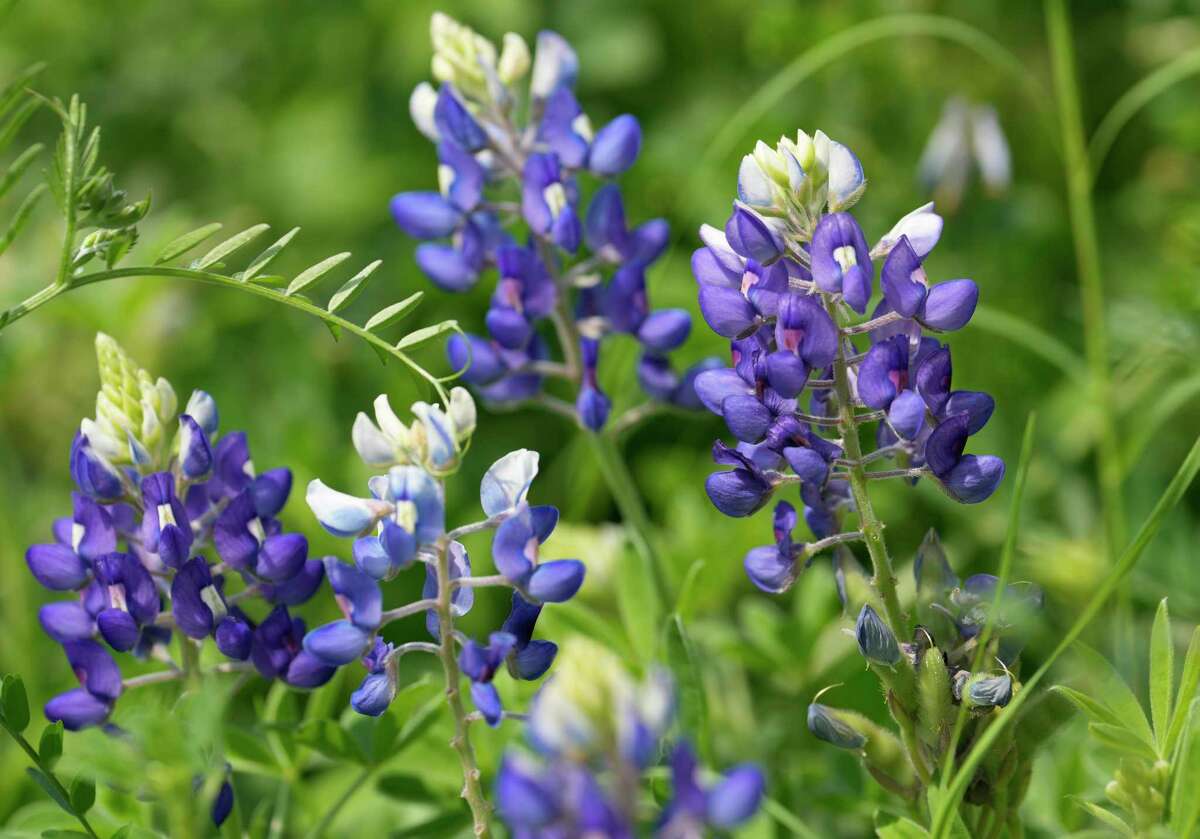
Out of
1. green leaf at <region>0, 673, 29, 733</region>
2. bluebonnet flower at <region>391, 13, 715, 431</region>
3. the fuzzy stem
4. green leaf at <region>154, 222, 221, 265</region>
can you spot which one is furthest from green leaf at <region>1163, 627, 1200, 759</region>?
green leaf at <region>0, 673, 29, 733</region>

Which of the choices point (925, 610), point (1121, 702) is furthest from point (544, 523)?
point (1121, 702)

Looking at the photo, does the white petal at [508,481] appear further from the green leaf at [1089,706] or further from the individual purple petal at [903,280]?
the green leaf at [1089,706]

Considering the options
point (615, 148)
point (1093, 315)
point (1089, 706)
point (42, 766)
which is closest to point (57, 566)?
point (42, 766)

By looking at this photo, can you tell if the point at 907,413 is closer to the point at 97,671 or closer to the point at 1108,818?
the point at 1108,818

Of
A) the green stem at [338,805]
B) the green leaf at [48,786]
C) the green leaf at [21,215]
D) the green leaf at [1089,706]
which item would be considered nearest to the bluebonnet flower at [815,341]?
the green leaf at [1089,706]

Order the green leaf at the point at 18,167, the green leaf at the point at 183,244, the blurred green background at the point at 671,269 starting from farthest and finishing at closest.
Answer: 1. the blurred green background at the point at 671,269
2. the green leaf at the point at 183,244
3. the green leaf at the point at 18,167

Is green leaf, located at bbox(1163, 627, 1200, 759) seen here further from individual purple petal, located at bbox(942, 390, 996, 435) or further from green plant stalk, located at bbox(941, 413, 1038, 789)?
individual purple petal, located at bbox(942, 390, 996, 435)

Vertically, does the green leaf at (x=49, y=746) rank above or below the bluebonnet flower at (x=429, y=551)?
below
